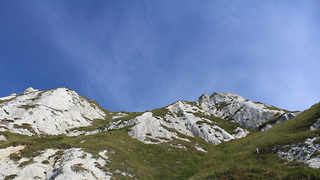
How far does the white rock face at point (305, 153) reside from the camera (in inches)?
751

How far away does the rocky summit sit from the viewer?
21406 millimetres

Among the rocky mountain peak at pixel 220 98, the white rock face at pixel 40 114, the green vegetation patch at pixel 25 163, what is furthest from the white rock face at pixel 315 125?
the rocky mountain peak at pixel 220 98

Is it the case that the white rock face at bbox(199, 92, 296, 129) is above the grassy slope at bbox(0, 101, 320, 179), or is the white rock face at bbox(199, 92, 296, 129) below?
above

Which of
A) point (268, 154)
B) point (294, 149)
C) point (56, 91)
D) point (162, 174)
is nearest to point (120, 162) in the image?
point (162, 174)

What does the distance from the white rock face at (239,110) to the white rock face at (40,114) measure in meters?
75.2

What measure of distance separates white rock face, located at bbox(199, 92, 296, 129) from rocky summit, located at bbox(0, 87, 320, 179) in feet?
2.35

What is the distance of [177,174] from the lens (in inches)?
1122

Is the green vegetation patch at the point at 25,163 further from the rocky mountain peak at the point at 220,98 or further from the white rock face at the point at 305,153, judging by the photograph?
the rocky mountain peak at the point at 220,98

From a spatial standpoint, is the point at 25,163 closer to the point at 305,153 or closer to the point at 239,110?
the point at 305,153

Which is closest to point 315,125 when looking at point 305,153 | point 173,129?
point 305,153

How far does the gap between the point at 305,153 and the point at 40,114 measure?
7569 cm

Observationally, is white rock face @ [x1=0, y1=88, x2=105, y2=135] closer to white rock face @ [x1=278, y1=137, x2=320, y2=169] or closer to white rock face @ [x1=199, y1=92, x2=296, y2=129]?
white rock face @ [x1=278, y1=137, x2=320, y2=169]

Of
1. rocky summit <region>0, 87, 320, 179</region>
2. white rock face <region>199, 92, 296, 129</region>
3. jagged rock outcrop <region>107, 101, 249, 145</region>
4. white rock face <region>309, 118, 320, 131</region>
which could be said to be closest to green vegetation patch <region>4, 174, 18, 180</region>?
rocky summit <region>0, 87, 320, 179</region>

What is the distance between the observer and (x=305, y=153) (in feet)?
69.3
